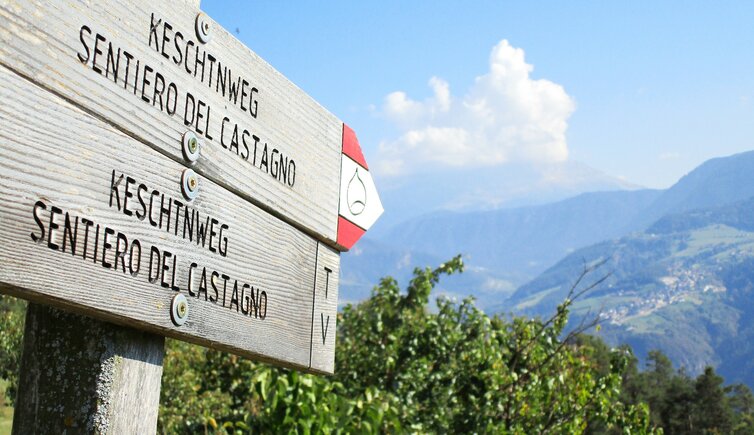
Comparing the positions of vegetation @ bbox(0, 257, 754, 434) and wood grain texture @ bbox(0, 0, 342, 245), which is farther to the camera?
vegetation @ bbox(0, 257, 754, 434)

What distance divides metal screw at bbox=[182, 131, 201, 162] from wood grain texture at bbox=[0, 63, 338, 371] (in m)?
0.04

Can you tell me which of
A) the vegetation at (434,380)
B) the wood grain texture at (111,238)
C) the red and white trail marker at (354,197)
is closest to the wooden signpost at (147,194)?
the wood grain texture at (111,238)

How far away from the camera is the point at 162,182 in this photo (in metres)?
2.10

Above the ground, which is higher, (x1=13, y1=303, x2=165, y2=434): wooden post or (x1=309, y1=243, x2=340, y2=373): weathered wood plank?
(x1=309, y1=243, x2=340, y2=373): weathered wood plank

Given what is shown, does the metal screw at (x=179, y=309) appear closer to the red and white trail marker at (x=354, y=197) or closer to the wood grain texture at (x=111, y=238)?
the wood grain texture at (x=111, y=238)

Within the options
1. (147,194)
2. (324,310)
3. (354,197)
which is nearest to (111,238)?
(147,194)

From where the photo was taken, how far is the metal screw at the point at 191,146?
2.20m

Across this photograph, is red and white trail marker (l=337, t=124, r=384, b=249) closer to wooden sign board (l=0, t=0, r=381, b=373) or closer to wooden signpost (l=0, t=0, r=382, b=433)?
wooden sign board (l=0, t=0, r=381, b=373)

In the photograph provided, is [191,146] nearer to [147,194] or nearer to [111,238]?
[147,194]

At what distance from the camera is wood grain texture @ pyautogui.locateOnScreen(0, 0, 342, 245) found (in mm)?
1729

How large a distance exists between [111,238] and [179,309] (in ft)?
1.05

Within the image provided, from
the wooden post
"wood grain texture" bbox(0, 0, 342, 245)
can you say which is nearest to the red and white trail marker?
"wood grain texture" bbox(0, 0, 342, 245)

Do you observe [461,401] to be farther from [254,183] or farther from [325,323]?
[254,183]

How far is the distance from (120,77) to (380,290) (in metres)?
9.92
